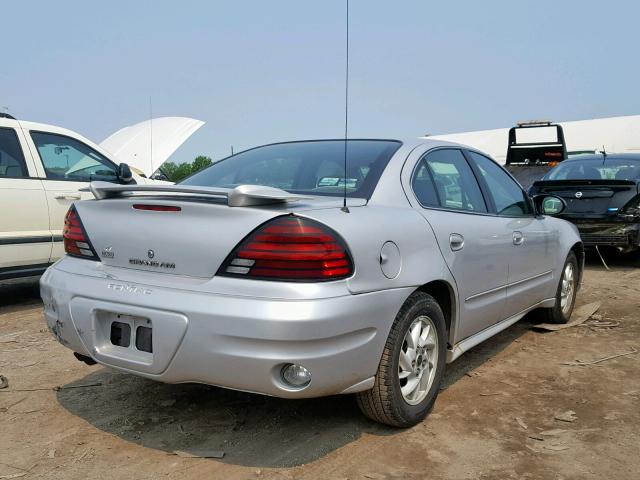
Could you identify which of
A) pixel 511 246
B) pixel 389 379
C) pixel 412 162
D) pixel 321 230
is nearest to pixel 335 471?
pixel 389 379

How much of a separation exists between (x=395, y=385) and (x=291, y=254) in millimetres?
812

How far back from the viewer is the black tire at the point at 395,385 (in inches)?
103

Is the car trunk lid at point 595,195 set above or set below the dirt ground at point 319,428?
above

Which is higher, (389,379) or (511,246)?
(511,246)

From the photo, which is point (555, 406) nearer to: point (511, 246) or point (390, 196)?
point (511, 246)

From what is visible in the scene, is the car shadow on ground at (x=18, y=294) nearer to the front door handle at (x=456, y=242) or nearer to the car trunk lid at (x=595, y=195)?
the front door handle at (x=456, y=242)

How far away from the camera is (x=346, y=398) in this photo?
3186 mm

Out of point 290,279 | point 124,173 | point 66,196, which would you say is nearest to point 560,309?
point 290,279

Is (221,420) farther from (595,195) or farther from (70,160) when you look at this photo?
(595,195)

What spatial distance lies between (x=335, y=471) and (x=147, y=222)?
1299mm

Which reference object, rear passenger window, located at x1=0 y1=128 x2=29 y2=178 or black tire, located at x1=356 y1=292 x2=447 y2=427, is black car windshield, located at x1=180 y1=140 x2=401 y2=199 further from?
rear passenger window, located at x1=0 y1=128 x2=29 y2=178

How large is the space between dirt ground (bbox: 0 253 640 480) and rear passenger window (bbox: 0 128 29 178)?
191cm

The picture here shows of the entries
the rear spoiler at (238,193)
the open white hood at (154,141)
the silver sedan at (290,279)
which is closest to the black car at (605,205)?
the silver sedan at (290,279)

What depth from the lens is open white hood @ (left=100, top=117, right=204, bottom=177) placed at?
56.0 ft
